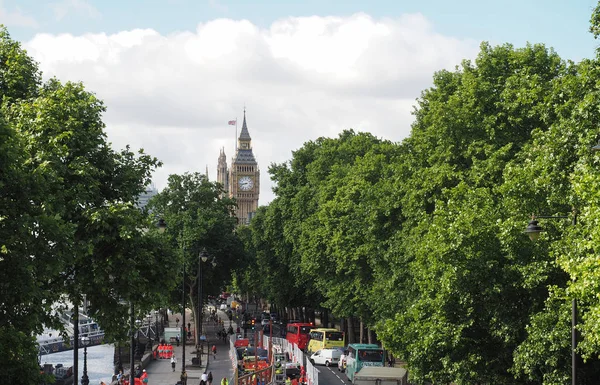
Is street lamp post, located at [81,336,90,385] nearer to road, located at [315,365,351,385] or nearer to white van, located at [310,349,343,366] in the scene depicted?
road, located at [315,365,351,385]

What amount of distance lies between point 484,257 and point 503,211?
1.88 metres

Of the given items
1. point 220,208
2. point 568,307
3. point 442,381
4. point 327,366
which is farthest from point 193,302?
point 568,307

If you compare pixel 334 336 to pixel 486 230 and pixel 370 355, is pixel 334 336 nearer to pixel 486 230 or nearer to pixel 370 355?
pixel 370 355

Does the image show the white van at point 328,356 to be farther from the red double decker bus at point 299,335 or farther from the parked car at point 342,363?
the red double decker bus at point 299,335

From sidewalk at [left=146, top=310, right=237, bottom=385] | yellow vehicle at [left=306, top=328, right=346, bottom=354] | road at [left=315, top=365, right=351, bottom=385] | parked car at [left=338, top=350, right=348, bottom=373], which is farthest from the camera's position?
yellow vehicle at [left=306, top=328, right=346, bottom=354]

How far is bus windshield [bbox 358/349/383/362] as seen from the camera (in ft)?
190

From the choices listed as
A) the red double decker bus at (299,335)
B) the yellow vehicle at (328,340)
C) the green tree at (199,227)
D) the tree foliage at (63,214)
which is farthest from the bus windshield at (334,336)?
the tree foliage at (63,214)

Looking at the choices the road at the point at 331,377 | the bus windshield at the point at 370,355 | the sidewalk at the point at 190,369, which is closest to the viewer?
the bus windshield at the point at 370,355

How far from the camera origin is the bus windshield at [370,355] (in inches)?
2283

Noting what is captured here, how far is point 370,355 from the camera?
58.2 metres

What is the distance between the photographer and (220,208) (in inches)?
3711

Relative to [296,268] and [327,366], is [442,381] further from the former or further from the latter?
[296,268]

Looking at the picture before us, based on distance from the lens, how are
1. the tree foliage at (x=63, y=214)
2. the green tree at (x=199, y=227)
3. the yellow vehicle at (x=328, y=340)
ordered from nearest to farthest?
the tree foliage at (x=63, y=214)
the yellow vehicle at (x=328, y=340)
the green tree at (x=199, y=227)

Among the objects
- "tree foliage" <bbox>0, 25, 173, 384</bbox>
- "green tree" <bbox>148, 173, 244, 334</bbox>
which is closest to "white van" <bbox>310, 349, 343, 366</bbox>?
"green tree" <bbox>148, 173, 244, 334</bbox>
